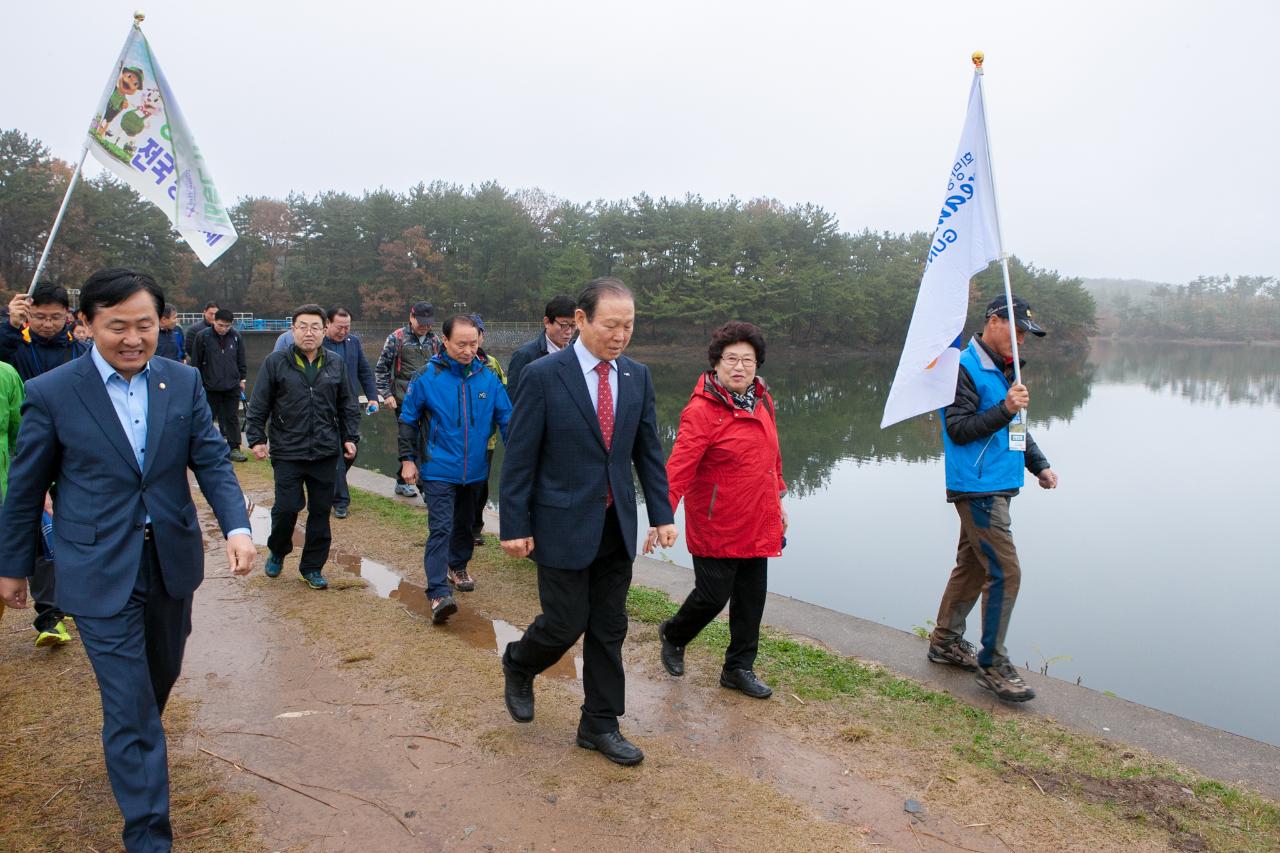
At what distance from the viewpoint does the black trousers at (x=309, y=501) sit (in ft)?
16.9

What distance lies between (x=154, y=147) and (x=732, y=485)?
413 cm

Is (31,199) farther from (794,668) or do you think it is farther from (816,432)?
(794,668)

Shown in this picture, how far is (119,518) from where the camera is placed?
246 centimetres

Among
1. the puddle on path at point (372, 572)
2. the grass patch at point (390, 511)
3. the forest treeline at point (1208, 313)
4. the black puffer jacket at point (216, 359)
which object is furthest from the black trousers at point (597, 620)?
the forest treeline at point (1208, 313)

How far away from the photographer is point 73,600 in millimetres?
2389

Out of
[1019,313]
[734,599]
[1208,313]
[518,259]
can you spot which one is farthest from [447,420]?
[1208,313]

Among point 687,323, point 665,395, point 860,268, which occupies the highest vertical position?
point 860,268

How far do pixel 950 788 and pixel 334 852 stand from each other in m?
2.22

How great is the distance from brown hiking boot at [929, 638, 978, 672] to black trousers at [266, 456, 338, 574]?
3750 mm

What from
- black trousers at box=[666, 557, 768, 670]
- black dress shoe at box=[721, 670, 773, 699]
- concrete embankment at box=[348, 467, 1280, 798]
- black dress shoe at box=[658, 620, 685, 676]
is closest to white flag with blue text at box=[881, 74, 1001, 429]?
black trousers at box=[666, 557, 768, 670]

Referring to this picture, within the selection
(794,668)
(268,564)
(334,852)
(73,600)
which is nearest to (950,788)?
(794,668)

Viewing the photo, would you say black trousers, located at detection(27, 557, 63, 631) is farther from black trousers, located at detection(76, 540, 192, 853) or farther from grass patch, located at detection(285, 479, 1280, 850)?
grass patch, located at detection(285, 479, 1280, 850)

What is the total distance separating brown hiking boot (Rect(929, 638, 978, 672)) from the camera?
4164 millimetres

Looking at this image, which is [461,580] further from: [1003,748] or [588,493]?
[1003,748]
